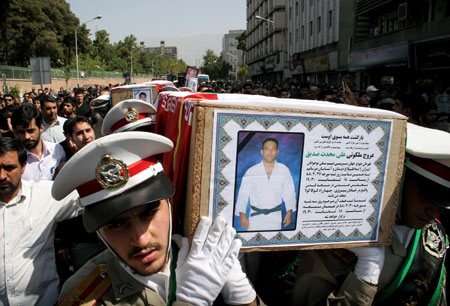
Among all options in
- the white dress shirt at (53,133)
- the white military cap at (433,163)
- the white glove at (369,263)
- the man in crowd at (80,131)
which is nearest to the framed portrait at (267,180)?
the white glove at (369,263)

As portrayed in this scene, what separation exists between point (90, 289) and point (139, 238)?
16.0 inches

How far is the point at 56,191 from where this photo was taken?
1483 millimetres

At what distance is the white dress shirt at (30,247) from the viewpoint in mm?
2162

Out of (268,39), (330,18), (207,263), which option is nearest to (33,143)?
(207,263)

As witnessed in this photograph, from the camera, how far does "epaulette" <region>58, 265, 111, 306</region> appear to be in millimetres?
1501

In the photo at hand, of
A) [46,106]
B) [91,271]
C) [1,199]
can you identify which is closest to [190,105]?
[91,271]

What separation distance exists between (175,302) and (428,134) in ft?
4.88

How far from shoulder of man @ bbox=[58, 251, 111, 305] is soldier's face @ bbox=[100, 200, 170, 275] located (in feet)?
0.78

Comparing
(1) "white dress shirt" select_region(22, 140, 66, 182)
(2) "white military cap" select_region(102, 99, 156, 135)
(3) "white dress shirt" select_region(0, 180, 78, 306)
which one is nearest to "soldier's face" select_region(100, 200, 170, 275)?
(3) "white dress shirt" select_region(0, 180, 78, 306)

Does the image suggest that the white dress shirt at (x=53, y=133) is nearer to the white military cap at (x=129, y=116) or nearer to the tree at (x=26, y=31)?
the white military cap at (x=129, y=116)

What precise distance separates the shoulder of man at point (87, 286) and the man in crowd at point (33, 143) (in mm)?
2448

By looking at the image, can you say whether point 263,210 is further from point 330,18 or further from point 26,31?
point 26,31

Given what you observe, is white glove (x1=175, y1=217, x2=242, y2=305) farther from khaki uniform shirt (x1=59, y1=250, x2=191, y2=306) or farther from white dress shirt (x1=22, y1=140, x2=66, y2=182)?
white dress shirt (x1=22, y1=140, x2=66, y2=182)

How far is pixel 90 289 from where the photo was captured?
1.55 metres
